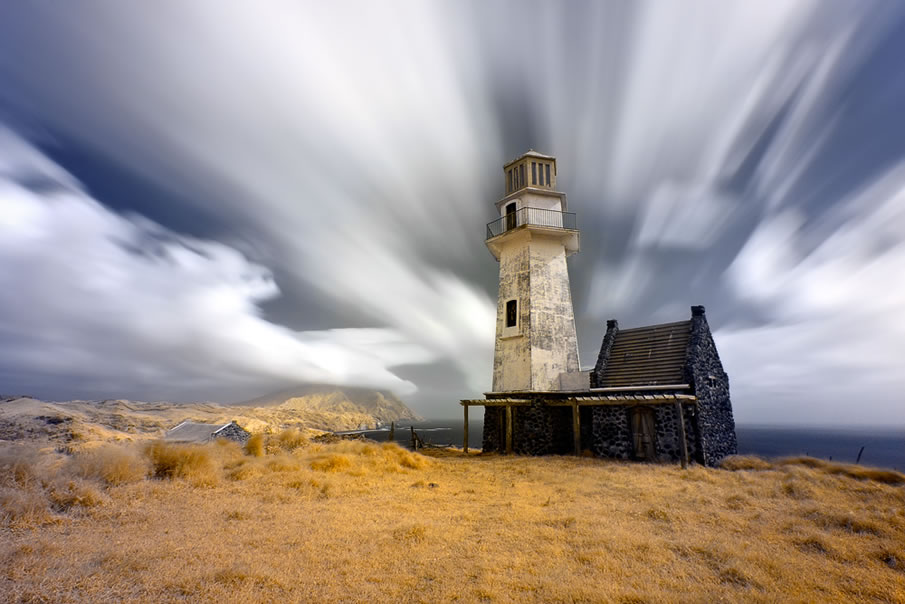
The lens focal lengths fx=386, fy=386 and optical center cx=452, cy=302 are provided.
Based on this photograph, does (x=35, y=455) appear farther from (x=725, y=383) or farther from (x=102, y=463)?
(x=725, y=383)

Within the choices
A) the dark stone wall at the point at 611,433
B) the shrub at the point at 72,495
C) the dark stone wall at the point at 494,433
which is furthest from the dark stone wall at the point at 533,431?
the shrub at the point at 72,495

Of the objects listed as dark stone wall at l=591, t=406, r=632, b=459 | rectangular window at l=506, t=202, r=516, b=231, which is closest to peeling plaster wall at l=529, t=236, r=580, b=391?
rectangular window at l=506, t=202, r=516, b=231

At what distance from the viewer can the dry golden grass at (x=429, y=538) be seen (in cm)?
475

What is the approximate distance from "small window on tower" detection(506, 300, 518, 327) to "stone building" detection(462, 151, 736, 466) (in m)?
0.06

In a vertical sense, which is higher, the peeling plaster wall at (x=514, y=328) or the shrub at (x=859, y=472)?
the peeling plaster wall at (x=514, y=328)

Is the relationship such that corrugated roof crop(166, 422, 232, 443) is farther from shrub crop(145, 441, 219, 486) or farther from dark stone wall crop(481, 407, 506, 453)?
dark stone wall crop(481, 407, 506, 453)

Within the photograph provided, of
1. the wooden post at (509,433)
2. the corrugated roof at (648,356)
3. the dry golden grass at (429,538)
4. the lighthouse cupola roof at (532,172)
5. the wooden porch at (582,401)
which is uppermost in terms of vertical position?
the lighthouse cupola roof at (532,172)

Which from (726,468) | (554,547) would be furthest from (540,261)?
(554,547)

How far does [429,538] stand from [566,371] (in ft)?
51.0

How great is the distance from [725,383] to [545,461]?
9.82 metres

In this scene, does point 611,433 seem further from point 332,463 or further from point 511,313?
point 332,463

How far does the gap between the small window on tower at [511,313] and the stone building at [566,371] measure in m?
0.06

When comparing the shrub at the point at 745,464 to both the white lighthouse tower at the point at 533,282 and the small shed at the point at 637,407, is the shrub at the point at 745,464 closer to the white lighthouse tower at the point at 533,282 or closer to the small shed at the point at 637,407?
the small shed at the point at 637,407

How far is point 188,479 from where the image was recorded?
33.0ft
